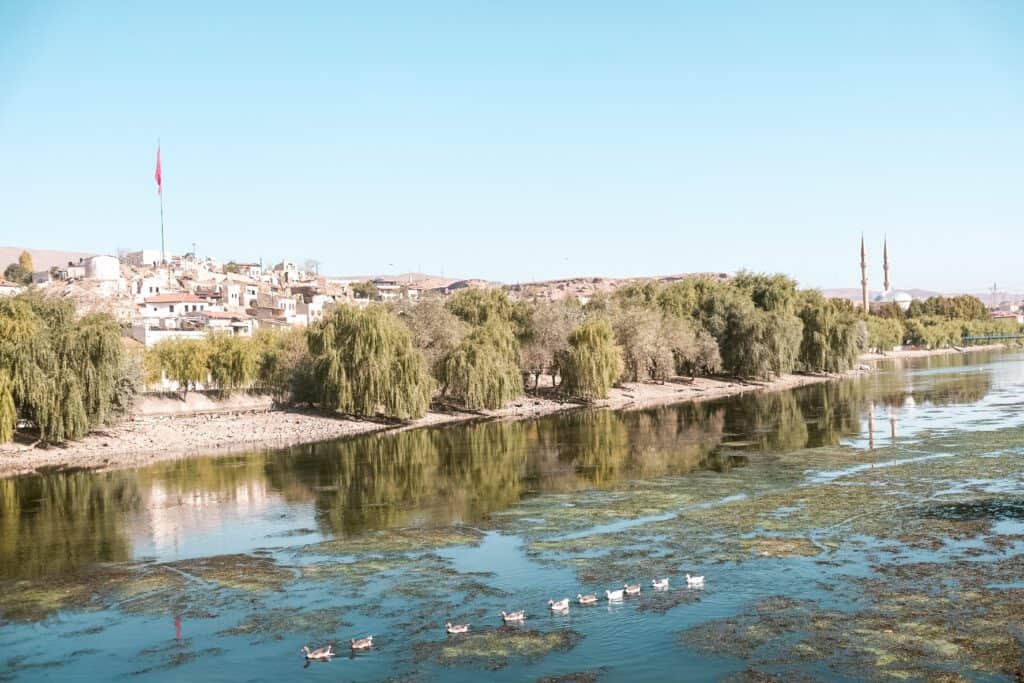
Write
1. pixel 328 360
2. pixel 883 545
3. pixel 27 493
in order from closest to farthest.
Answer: pixel 883 545 → pixel 27 493 → pixel 328 360

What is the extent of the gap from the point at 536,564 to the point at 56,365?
29.2 meters

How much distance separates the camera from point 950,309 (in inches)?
6811

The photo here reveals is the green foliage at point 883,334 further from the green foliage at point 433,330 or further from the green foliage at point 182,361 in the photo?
the green foliage at point 182,361

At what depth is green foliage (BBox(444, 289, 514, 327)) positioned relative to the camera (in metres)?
71.1

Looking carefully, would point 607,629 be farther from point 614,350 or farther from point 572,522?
point 614,350

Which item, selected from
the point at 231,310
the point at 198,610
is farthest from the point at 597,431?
the point at 231,310

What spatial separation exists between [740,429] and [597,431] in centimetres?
687

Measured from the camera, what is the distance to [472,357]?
58.6 metres

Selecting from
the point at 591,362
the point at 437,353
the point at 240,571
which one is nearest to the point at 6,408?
the point at 240,571

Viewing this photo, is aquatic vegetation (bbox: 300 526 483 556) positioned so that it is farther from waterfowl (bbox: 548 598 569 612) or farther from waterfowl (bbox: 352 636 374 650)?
waterfowl (bbox: 352 636 374 650)

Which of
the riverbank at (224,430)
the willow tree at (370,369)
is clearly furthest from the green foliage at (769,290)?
the willow tree at (370,369)

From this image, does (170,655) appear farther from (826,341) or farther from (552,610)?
(826,341)

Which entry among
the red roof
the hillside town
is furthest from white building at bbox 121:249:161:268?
the red roof

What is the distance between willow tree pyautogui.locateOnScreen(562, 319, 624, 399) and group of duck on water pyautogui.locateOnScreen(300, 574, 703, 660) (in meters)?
45.8
